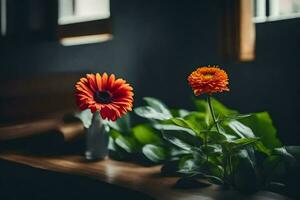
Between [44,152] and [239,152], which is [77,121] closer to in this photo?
[44,152]

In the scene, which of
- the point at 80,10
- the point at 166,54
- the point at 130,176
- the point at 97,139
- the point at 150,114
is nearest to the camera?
the point at 130,176

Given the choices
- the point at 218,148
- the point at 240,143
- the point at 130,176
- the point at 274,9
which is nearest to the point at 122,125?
the point at 130,176

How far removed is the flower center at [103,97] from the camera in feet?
4.51

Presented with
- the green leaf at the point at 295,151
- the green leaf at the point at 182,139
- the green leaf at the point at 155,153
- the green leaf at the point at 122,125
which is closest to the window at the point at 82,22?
the green leaf at the point at 122,125

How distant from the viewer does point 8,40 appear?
85.0 inches

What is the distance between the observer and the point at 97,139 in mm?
1658

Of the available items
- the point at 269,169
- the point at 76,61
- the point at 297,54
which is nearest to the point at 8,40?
the point at 76,61

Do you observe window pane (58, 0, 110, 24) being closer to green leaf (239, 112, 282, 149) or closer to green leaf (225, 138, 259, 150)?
green leaf (239, 112, 282, 149)

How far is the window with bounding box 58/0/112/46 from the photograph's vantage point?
2051 mm

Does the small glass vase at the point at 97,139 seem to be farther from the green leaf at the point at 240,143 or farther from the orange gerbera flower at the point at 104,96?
the green leaf at the point at 240,143

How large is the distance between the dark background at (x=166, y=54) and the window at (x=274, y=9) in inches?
2.4

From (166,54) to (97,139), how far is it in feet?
2.24

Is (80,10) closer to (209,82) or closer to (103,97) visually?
(103,97)

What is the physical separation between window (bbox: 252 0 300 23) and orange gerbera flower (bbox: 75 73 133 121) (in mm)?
709
